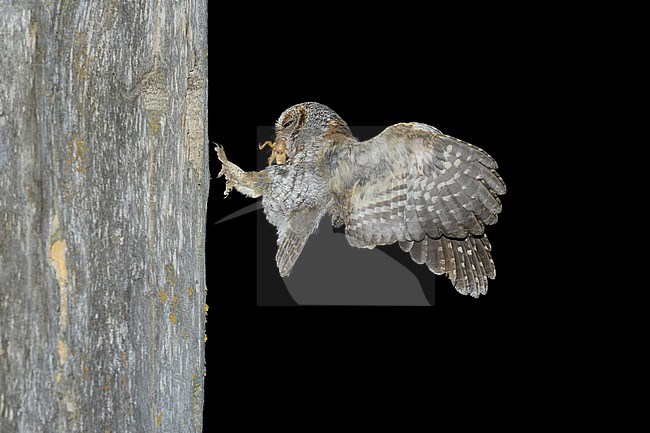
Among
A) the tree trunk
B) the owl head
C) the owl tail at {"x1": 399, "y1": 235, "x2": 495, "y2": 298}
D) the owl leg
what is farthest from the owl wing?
the tree trunk

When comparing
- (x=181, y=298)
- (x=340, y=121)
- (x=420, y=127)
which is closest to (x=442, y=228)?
(x=420, y=127)

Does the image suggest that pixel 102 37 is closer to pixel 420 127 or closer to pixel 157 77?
pixel 157 77

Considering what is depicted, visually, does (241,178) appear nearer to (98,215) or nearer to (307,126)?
(307,126)

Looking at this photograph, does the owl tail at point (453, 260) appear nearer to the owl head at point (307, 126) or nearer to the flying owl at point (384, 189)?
the flying owl at point (384, 189)

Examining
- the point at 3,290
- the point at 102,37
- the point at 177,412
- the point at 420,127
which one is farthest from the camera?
the point at 420,127

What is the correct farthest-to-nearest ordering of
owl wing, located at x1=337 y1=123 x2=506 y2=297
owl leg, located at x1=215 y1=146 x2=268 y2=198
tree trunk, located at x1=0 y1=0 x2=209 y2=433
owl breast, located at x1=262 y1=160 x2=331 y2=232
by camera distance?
1. owl breast, located at x1=262 y1=160 x2=331 y2=232
2. owl leg, located at x1=215 y1=146 x2=268 y2=198
3. owl wing, located at x1=337 y1=123 x2=506 y2=297
4. tree trunk, located at x1=0 y1=0 x2=209 y2=433

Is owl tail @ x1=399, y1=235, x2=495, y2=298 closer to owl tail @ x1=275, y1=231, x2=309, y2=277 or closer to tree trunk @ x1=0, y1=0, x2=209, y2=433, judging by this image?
owl tail @ x1=275, y1=231, x2=309, y2=277
